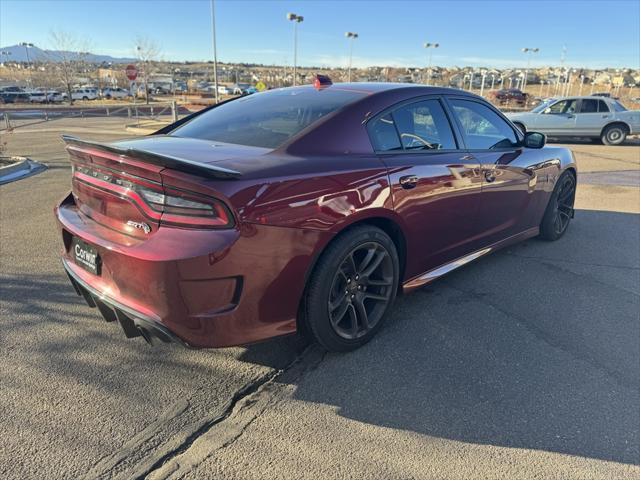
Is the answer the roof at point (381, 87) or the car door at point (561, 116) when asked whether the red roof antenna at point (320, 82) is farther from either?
the car door at point (561, 116)

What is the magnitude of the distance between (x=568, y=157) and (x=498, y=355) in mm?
3301

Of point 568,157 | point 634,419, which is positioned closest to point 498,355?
point 634,419

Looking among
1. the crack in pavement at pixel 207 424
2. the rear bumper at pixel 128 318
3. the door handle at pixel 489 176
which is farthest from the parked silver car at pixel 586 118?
the rear bumper at pixel 128 318

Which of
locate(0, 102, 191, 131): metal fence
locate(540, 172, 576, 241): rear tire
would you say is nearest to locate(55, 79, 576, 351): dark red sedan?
locate(540, 172, 576, 241): rear tire

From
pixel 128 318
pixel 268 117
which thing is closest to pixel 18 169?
pixel 268 117

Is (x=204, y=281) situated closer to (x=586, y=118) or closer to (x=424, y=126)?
(x=424, y=126)

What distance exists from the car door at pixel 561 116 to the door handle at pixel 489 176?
47.5 ft

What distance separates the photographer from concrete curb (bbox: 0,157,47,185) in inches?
326

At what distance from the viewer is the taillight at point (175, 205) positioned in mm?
2186

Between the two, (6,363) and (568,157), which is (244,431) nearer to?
(6,363)

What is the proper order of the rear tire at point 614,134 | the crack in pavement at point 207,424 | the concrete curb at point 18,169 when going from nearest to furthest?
the crack in pavement at point 207,424, the concrete curb at point 18,169, the rear tire at point 614,134

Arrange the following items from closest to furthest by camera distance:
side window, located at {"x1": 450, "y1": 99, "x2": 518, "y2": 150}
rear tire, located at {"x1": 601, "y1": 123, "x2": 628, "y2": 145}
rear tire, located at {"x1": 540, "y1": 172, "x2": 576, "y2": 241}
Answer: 1. side window, located at {"x1": 450, "y1": 99, "x2": 518, "y2": 150}
2. rear tire, located at {"x1": 540, "y1": 172, "x2": 576, "y2": 241}
3. rear tire, located at {"x1": 601, "y1": 123, "x2": 628, "y2": 145}

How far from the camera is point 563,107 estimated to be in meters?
16.5

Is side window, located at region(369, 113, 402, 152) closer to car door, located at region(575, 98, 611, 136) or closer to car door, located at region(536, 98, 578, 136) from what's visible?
car door, located at region(536, 98, 578, 136)
